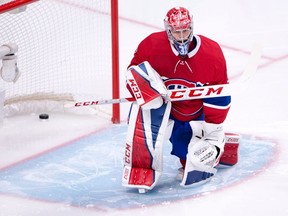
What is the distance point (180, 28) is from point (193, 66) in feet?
0.51

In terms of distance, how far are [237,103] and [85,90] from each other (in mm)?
740

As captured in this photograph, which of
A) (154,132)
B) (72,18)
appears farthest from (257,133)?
(72,18)

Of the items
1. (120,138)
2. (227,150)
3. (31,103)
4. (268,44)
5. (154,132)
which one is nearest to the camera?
(154,132)

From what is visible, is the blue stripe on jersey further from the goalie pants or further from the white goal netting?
the white goal netting

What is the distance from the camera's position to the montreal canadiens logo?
2.78 m

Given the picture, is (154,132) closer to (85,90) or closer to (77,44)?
(85,90)

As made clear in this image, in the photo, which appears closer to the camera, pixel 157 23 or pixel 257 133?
pixel 257 133

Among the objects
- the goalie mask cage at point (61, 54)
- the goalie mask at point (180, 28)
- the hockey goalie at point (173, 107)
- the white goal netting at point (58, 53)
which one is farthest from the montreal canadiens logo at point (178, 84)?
the white goal netting at point (58, 53)

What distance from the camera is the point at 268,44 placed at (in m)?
4.60

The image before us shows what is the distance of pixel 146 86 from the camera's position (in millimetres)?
2730

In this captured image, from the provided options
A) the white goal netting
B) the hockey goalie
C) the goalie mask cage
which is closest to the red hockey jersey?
the hockey goalie

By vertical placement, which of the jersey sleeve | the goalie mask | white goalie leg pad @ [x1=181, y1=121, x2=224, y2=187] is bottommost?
white goalie leg pad @ [x1=181, y1=121, x2=224, y2=187]

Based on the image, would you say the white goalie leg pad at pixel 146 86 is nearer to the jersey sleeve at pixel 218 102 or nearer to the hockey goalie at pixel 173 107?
the hockey goalie at pixel 173 107

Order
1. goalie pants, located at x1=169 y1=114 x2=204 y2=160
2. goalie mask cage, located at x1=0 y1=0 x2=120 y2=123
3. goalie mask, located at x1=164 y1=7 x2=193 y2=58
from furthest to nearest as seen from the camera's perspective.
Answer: goalie mask cage, located at x1=0 y1=0 x2=120 y2=123 < goalie pants, located at x1=169 y1=114 x2=204 y2=160 < goalie mask, located at x1=164 y1=7 x2=193 y2=58
